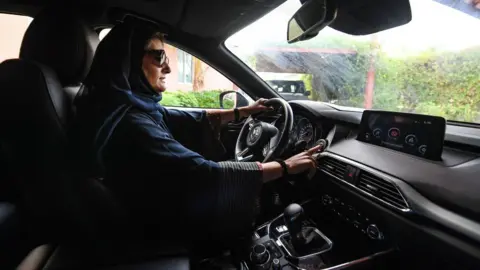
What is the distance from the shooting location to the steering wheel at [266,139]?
5.14ft

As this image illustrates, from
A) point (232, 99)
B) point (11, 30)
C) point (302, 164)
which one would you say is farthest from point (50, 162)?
point (11, 30)

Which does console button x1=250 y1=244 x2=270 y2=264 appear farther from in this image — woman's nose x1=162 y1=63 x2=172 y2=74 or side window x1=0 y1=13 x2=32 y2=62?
side window x1=0 y1=13 x2=32 y2=62

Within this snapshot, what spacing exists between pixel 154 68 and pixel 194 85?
980 mm

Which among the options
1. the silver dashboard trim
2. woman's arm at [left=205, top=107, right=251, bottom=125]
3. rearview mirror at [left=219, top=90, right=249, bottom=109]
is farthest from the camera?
rearview mirror at [left=219, top=90, right=249, bottom=109]

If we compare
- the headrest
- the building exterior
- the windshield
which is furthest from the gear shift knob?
the building exterior

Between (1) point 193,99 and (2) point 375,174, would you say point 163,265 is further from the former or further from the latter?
(1) point 193,99

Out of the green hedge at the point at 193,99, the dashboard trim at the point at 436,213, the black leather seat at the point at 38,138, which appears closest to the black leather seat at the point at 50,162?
the black leather seat at the point at 38,138

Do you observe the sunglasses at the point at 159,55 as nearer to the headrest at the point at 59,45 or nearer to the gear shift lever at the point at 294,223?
the headrest at the point at 59,45

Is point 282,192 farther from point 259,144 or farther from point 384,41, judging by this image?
point 384,41

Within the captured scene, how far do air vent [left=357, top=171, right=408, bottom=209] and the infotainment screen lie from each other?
18cm

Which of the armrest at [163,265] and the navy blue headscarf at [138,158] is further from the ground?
the navy blue headscarf at [138,158]

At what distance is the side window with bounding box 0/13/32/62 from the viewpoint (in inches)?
65.6

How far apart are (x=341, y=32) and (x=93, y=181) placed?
1.39m

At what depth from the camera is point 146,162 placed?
1.25m
